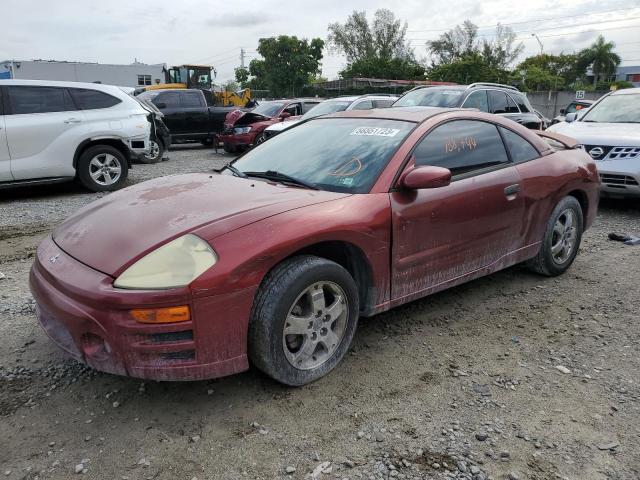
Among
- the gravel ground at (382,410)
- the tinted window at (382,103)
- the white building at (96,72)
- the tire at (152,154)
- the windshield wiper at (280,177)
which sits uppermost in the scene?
the white building at (96,72)

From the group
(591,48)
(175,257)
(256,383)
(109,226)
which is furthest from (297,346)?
(591,48)

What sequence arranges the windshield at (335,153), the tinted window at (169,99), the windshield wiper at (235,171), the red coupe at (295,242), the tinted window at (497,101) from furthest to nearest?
the tinted window at (169,99), the tinted window at (497,101), the windshield wiper at (235,171), the windshield at (335,153), the red coupe at (295,242)

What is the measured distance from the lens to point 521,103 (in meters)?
11.1

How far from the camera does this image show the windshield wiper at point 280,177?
3.28 m

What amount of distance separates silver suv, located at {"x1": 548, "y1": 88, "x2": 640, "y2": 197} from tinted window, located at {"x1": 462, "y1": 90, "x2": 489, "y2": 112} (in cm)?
192

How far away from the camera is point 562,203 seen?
4.44m

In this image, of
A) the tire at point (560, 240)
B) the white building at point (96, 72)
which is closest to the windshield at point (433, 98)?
the tire at point (560, 240)

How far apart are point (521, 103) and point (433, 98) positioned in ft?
7.63

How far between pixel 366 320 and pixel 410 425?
1.22 meters

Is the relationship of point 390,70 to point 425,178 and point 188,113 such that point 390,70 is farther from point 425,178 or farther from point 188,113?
point 425,178

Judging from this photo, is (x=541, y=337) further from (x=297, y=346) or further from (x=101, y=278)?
(x=101, y=278)

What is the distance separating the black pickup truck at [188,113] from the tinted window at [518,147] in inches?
480

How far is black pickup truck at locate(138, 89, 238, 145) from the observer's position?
14703 millimetres

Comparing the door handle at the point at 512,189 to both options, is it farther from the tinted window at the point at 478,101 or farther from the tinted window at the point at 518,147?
the tinted window at the point at 478,101
